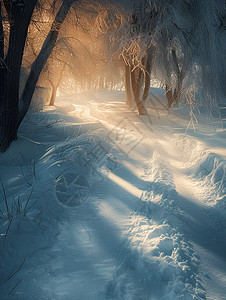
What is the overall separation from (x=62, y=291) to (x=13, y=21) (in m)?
5.59

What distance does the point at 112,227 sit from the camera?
2.70 m

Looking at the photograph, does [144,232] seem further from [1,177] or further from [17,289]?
[1,177]

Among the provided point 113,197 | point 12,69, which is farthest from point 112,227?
point 12,69

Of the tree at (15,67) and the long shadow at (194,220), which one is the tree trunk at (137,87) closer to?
the tree at (15,67)

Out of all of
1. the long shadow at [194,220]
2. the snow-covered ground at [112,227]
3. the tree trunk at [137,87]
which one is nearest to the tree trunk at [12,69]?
the snow-covered ground at [112,227]

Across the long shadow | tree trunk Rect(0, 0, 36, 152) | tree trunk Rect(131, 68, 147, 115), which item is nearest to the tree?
tree trunk Rect(0, 0, 36, 152)

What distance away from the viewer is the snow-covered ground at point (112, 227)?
6.35 ft

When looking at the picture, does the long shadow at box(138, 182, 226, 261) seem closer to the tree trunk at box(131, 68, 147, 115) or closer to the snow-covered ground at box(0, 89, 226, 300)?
the snow-covered ground at box(0, 89, 226, 300)

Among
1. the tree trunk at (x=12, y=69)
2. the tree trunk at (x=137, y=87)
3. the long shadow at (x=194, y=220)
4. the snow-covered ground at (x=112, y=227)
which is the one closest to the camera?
the snow-covered ground at (x=112, y=227)

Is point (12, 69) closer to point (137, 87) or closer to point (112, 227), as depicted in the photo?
point (112, 227)

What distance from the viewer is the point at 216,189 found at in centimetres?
372

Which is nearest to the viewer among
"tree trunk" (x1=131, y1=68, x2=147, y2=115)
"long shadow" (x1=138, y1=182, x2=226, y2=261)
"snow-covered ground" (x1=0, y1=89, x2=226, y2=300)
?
"snow-covered ground" (x1=0, y1=89, x2=226, y2=300)

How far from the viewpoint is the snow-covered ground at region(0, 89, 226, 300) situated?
194 cm

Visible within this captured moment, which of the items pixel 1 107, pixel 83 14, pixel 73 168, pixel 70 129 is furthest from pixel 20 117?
pixel 83 14
